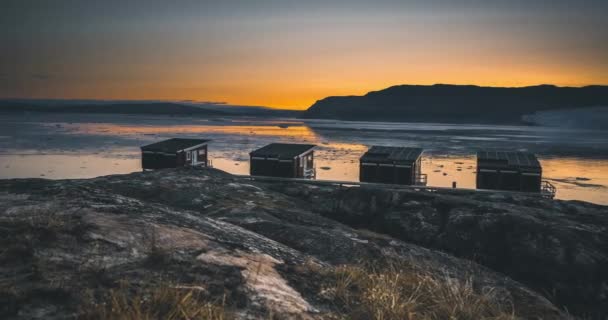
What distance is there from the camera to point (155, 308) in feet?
9.96

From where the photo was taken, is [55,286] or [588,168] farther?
[588,168]

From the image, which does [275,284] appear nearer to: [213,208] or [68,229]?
[68,229]

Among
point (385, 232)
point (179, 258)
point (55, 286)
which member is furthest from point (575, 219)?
point (55, 286)

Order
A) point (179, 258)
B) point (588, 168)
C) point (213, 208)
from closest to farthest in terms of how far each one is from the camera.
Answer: point (179, 258) < point (213, 208) < point (588, 168)

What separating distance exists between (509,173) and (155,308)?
124ft

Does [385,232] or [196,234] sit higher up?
[196,234]

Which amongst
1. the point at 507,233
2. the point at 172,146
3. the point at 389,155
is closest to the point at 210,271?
the point at 507,233

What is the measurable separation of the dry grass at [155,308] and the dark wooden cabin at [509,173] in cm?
3710

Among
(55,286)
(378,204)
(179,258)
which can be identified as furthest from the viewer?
(378,204)

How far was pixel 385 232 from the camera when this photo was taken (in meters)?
15.8

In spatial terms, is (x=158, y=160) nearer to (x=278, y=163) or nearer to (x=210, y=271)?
(x=278, y=163)

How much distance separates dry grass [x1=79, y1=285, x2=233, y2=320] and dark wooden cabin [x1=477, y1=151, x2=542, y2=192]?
1461 inches

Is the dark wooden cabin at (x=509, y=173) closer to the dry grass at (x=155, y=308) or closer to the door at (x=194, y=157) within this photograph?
the door at (x=194, y=157)

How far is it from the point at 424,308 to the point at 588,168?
6988 cm
